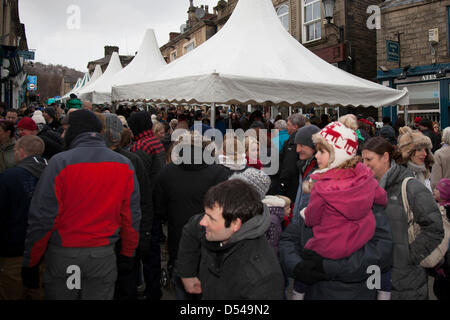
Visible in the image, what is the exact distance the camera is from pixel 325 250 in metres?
1.88

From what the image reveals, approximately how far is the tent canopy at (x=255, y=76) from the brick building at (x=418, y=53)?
22.4ft

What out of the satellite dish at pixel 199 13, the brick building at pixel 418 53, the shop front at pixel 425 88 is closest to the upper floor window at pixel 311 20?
the brick building at pixel 418 53

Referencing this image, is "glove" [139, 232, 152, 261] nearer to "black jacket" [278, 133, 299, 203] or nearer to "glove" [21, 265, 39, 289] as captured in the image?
"glove" [21, 265, 39, 289]

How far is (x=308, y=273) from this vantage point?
188 cm

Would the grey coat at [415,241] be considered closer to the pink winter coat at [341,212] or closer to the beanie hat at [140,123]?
the pink winter coat at [341,212]

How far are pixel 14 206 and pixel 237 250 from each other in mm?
1935

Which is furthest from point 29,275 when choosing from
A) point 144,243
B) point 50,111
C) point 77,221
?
point 50,111

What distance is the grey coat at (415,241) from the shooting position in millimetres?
2213

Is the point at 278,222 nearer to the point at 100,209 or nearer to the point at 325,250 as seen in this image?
the point at 325,250

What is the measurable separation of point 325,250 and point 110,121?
216cm

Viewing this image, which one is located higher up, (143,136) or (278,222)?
(143,136)

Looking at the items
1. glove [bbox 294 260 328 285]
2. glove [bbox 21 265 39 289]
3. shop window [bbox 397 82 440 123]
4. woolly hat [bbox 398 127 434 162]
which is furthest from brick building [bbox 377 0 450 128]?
glove [bbox 21 265 39 289]

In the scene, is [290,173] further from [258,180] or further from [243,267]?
[243,267]
